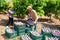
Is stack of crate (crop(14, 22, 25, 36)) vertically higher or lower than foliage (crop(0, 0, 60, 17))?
→ lower

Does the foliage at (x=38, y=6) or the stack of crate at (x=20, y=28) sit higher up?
the foliage at (x=38, y=6)

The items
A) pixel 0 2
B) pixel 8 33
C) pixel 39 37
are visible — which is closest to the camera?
pixel 39 37

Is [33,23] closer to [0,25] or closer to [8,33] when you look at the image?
[8,33]

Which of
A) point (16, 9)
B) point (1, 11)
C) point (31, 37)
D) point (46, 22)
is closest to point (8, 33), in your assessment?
point (31, 37)

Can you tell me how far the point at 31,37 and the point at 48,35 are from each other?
0.76m

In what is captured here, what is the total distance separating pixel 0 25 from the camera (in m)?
10.7

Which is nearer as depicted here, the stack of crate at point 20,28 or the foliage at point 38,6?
the stack of crate at point 20,28

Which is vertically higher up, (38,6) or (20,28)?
(38,6)

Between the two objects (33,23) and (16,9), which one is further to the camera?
(16,9)

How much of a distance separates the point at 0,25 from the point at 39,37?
3.37 m

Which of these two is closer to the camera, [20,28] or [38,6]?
[20,28]

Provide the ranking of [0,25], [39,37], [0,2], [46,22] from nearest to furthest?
[39,37]
[0,25]
[46,22]
[0,2]

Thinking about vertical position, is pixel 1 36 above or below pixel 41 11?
below

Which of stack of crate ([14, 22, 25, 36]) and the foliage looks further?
the foliage
